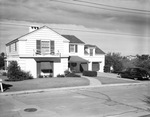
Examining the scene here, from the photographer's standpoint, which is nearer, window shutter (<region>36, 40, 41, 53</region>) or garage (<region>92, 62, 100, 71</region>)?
window shutter (<region>36, 40, 41, 53</region>)

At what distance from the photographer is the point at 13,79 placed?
2133 cm

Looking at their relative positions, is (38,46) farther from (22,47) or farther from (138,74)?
(138,74)

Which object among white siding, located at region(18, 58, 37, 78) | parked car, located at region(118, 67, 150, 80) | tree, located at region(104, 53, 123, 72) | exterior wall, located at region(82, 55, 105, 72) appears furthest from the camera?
tree, located at region(104, 53, 123, 72)

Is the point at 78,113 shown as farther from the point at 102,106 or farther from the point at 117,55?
the point at 117,55

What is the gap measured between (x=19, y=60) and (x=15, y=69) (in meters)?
2.83

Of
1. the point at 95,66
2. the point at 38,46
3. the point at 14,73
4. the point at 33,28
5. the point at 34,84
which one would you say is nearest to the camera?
the point at 34,84

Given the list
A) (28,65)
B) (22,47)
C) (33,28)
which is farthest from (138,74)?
(33,28)

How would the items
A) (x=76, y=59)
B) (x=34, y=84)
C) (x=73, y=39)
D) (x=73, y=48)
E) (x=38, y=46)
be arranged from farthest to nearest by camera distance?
(x=73, y=39)
(x=73, y=48)
(x=76, y=59)
(x=38, y=46)
(x=34, y=84)

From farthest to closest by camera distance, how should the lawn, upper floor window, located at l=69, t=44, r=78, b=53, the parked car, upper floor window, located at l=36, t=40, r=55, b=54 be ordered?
upper floor window, located at l=69, t=44, r=78, b=53
upper floor window, located at l=36, t=40, r=55, b=54
the parked car
the lawn

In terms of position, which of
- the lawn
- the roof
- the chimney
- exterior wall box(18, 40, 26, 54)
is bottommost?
the lawn

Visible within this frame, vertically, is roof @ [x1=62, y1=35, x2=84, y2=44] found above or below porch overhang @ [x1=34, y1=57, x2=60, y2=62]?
above

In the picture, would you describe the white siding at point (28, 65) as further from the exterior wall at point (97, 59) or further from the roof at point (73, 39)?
the exterior wall at point (97, 59)

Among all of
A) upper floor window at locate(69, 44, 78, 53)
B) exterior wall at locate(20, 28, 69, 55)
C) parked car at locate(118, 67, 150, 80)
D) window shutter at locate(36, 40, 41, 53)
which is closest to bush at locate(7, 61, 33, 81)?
exterior wall at locate(20, 28, 69, 55)

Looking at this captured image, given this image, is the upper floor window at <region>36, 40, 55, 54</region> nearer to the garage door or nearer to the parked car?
the parked car
